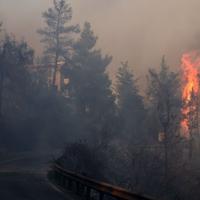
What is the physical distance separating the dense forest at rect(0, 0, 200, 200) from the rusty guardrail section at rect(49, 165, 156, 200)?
1624 cm

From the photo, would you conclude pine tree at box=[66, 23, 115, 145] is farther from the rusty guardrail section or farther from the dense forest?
the rusty guardrail section

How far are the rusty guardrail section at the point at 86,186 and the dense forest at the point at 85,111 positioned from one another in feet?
53.3

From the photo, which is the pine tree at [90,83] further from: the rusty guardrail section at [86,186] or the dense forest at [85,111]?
the rusty guardrail section at [86,186]

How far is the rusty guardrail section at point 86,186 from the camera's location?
1464 centimetres

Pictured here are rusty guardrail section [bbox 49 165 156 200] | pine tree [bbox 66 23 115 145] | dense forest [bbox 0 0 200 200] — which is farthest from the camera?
pine tree [bbox 66 23 115 145]

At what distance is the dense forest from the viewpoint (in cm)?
4866

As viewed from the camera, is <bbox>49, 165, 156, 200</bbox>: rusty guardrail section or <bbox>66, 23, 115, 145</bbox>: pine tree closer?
<bbox>49, 165, 156, 200</bbox>: rusty guardrail section

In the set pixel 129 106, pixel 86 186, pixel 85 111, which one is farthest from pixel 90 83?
pixel 86 186

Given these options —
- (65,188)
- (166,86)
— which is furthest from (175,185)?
(166,86)

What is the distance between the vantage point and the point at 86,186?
64.2 feet

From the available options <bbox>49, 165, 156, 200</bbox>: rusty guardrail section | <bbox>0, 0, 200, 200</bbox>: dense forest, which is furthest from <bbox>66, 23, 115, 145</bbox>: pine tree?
<bbox>49, 165, 156, 200</bbox>: rusty guardrail section

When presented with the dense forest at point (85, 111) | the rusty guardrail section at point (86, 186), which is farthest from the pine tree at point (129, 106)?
the rusty guardrail section at point (86, 186)

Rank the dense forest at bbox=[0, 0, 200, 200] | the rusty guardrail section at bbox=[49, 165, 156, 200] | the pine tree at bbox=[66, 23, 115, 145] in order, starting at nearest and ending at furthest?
the rusty guardrail section at bbox=[49, 165, 156, 200] < the dense forest at bbox=[0, 0, 200, 200] < the pine tree at bbox=[66, 23, 115, 145]

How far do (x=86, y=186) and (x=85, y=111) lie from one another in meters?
62.2
